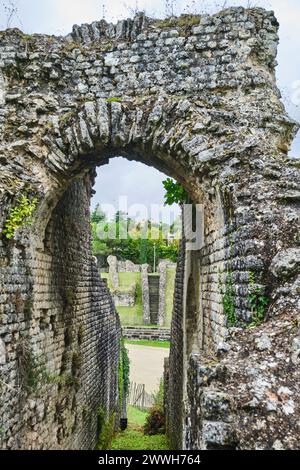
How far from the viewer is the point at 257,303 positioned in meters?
3.87

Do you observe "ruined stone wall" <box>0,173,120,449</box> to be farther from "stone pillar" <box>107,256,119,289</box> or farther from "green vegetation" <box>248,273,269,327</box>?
"stone pillar" <box>107,256,119,289</box>

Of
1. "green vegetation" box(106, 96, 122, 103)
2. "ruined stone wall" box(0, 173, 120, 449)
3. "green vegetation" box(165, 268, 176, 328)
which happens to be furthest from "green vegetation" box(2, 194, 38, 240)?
"green vegetation" box(165, 268, 176, 328)

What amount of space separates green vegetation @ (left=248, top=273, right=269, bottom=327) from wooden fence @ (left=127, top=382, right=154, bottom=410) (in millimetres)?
15162

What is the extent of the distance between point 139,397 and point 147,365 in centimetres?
411

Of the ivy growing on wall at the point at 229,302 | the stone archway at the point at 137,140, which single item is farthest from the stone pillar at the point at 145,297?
the ivy growing on wall at the point at 229,302

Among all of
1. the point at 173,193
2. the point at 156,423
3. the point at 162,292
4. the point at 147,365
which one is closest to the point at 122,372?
the point at 156,423

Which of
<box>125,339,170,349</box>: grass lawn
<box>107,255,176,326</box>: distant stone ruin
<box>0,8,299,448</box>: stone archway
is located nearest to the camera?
<box>0,8,299,448</box>: stone archway

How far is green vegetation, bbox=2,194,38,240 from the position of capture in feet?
17.1

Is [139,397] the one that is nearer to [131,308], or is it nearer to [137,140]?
[137,140]

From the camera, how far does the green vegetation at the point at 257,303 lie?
12.4ft

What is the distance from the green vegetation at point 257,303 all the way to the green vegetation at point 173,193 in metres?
3.70

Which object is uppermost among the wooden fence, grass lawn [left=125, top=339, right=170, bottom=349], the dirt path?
grass lawn [left=125, top=339, right=170, bottom=349]

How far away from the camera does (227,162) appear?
5.07 m

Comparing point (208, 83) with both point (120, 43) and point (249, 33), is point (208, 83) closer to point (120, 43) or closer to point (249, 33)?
point (249, 33)
